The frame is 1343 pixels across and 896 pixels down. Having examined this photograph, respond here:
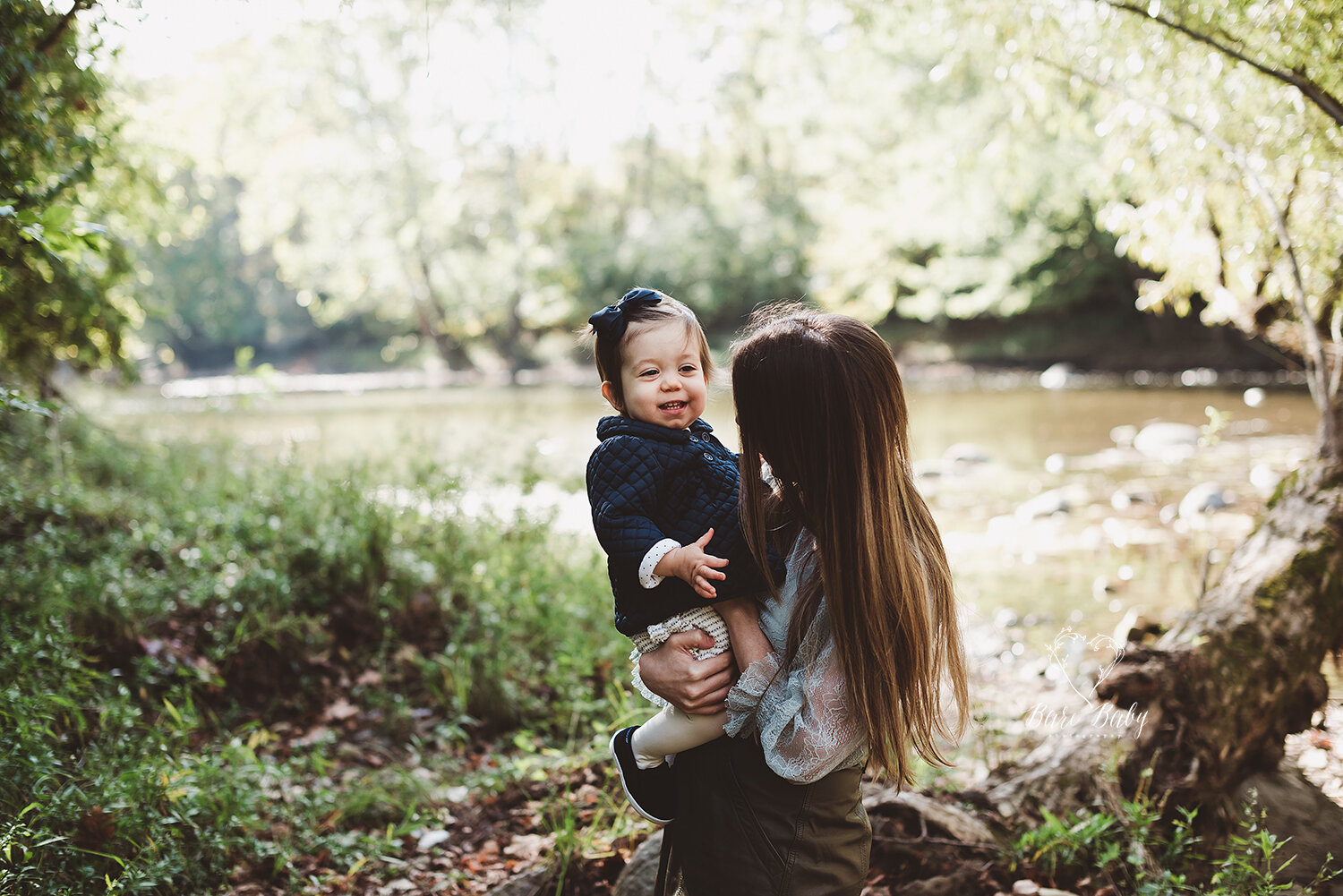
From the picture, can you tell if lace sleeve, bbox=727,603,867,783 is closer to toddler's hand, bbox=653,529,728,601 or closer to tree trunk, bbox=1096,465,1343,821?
toddler's hand, bbox=653,529,728,601

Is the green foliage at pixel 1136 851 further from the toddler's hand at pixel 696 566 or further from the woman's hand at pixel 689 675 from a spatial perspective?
the toddler's hand at pixel 696 566

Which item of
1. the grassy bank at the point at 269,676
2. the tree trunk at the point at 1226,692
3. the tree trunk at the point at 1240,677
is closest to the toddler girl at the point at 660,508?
the grassy bank at the point at 269,676

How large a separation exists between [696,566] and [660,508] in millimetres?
252

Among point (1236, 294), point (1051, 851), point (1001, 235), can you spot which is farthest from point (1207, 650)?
point (1001, 235)

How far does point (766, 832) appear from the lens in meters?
1.69

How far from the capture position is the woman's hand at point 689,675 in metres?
1.72

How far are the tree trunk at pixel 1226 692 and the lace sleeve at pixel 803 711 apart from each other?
63.7 inches

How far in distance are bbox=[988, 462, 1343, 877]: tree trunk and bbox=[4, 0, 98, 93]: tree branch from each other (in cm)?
403

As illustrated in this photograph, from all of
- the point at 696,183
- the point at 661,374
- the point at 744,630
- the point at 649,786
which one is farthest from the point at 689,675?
the point at 696,183

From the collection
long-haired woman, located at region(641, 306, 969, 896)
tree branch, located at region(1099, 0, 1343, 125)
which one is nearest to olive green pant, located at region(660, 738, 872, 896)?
long-haired woman, located at region(641, 306, 969, 896)

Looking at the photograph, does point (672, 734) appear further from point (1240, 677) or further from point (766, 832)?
point (1240, 677)

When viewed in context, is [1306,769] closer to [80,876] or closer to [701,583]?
[701,583]

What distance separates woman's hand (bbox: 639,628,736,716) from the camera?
5.65 ft

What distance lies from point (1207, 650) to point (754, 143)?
115ft
